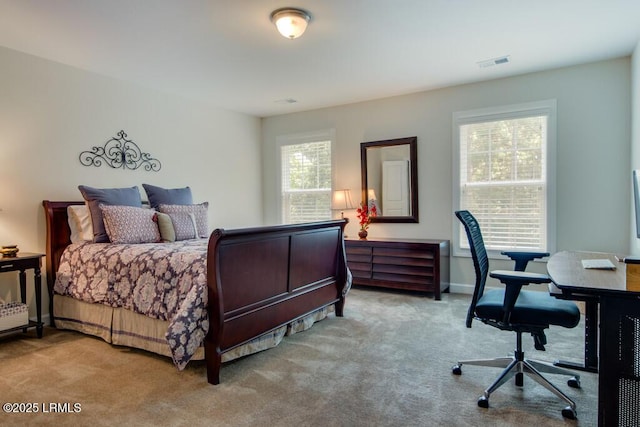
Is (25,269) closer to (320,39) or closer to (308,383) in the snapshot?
(308,383)

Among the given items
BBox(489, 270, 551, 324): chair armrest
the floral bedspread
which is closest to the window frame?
the floral bedspread

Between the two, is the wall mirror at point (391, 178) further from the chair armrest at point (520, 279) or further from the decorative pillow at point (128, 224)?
the chair armrest at point (520, 279)

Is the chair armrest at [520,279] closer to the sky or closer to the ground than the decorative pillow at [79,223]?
closer to the ground

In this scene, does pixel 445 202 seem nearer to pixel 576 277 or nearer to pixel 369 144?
pixel 369 144

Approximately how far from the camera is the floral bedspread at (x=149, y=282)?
2.34 metres

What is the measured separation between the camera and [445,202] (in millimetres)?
4789

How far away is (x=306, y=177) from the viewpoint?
589 cm

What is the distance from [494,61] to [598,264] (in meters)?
2.46

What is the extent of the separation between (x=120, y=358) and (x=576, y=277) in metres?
2.96

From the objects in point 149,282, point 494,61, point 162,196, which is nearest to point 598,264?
point 494,61

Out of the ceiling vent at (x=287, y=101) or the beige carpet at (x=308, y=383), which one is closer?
the beige carpet at (x=308, y=383)

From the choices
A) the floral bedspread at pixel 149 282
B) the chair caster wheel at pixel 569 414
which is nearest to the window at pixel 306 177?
the floral bedspread at pixel 149 282

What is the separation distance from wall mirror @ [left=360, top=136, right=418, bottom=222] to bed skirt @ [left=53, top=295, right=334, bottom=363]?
1.93 meters

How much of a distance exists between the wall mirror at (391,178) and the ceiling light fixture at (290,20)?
8.25 ft
